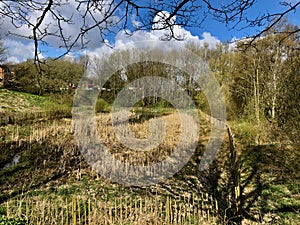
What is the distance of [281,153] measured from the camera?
26.2ft

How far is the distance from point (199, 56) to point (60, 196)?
13.6 metres

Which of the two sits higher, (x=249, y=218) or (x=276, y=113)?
(x=276, y=113)

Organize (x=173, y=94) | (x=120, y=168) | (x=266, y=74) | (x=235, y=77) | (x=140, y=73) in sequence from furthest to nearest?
(x=173, y=94), (x=140, y=73), (x=235, y=77), (x=266, y=74), (x=120, y=168)

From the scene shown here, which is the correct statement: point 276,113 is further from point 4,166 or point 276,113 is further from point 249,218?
point 4,166

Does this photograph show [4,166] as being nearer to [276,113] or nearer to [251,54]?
[276,113]

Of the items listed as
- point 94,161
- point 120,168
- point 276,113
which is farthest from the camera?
point 276,113

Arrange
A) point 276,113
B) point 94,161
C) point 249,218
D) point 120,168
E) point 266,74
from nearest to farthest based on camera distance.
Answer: point 249,218, point 120,168, point 94,161, point 276,113, point 266,74

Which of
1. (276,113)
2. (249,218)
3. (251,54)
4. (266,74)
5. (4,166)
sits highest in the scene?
(251,54)

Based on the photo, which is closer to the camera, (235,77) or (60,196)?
(60,196)

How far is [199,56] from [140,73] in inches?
153

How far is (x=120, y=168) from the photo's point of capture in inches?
283

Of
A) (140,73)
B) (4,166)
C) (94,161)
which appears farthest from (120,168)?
(140,73)

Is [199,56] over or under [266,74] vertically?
over

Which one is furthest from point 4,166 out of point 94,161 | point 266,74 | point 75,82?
point 75,82
